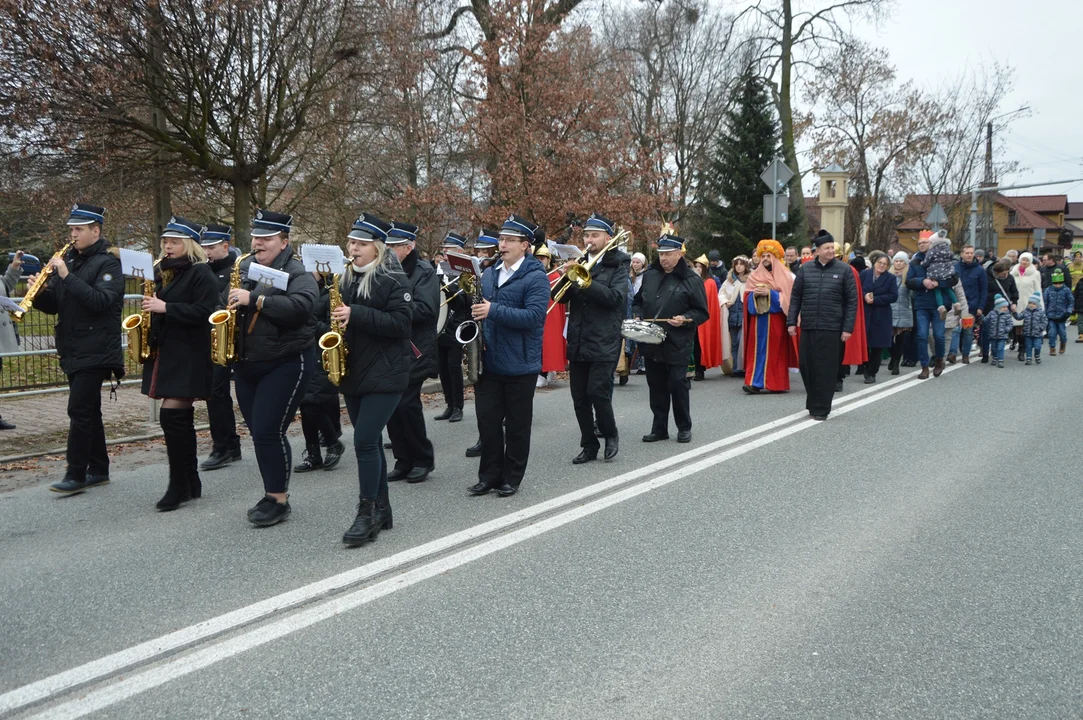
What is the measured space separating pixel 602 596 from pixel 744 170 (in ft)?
94.1

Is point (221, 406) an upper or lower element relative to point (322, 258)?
lower

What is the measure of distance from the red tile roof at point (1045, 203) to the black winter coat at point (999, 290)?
98601 mm

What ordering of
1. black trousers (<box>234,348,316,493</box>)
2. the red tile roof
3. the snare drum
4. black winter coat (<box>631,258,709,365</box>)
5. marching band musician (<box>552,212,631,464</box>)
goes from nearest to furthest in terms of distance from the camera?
black trousers (<box>234,348,316,493</box>) → marching band musician (<box>552,212,631,464</box>) → the snare drum → black winter coat (<box>631,258,709,365</box>) → the red tile roof

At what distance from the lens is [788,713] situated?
11.6ft

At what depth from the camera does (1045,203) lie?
108m

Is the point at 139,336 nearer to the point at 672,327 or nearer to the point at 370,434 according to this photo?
the point at 370,434

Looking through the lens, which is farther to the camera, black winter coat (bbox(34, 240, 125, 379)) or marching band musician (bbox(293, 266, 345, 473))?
marching band musician (bbox(293, 266, 345, 473))

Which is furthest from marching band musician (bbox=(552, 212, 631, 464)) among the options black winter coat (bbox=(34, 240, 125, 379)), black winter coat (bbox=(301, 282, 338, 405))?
black winter coat (bbox=(34, 240, 125, 379))

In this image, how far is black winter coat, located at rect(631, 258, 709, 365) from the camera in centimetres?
870

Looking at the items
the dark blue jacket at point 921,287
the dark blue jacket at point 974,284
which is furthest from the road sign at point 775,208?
the dark blue jacket at point 921,287

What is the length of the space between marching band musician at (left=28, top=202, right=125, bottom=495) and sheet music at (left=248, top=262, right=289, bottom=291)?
1798 mm

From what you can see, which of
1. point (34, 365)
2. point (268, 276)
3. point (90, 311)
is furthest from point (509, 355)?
point (34, 365)

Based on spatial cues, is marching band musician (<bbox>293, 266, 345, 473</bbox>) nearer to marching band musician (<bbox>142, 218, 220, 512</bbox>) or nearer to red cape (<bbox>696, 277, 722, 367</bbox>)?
marching band musician (<bbox>142, 218, 220, 512</bbox>)

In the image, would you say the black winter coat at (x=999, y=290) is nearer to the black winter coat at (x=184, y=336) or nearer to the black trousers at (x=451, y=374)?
the black trousers at (x=451, y=374)
